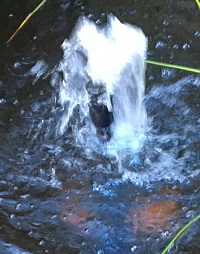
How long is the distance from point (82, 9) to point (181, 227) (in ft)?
4.08

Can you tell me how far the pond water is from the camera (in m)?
1.53

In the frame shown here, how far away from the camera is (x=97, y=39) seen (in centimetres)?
180

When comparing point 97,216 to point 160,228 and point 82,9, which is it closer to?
point 160,228

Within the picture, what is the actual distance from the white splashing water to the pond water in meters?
0.04

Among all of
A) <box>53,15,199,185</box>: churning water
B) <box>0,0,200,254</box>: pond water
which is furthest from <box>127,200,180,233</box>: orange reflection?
<box>53,15,199,185</box>: churning water

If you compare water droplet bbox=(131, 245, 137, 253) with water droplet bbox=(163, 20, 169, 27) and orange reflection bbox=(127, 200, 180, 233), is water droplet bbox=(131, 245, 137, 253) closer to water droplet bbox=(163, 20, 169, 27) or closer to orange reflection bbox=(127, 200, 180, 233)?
orange reflection bbox=(127, 200, 180, 233)

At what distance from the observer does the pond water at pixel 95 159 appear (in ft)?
5.03

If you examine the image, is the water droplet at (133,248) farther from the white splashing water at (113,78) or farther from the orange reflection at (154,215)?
the white splashing water at (113,78)

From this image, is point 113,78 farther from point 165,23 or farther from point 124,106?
point 165,23

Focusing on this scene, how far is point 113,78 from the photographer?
1.78m

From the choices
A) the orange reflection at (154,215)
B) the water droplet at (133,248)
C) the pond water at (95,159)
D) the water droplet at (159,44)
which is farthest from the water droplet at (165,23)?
the water droplet at (133,248)

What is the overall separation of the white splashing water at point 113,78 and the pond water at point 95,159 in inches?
1.5

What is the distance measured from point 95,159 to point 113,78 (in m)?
0.28

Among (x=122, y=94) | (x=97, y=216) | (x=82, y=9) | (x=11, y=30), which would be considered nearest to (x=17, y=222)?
(x=97, y=216)
